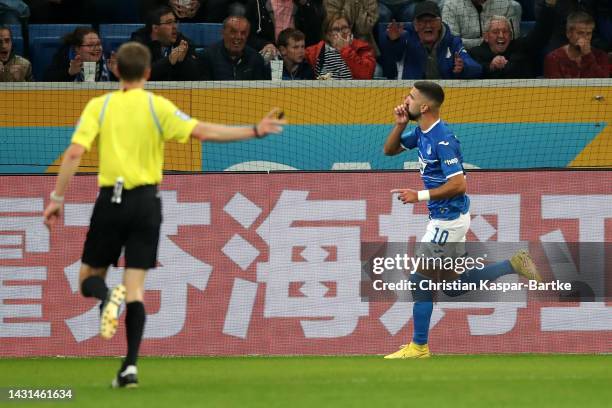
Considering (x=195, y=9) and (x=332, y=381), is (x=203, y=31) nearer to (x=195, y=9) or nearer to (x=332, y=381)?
(x=195, y=9)

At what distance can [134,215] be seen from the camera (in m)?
7.81

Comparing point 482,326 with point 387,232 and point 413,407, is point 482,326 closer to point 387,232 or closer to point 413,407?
point 387,232

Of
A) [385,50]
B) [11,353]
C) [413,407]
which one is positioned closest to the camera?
[413,407]

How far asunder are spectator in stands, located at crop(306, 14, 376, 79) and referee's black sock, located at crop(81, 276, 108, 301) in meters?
6.60

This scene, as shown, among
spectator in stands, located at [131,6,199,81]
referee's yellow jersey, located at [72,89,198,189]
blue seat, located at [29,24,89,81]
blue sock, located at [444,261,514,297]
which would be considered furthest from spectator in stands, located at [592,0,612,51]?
referee's yellow jersey, located at [72,89,198,189]

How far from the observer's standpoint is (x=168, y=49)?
1420 cm

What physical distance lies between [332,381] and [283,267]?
9.75 ft

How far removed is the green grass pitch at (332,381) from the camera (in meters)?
7.31

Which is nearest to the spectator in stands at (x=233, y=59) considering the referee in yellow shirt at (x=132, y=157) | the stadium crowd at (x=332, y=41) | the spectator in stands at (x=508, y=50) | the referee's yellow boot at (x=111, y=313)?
the stadium crowd at (x=332, y=41)

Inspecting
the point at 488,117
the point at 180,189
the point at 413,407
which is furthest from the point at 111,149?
the point at 488,117

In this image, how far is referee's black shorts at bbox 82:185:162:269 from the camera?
7816 millimetres

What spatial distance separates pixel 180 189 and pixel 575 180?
3557mm

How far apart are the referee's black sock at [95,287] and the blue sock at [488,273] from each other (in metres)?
4.21

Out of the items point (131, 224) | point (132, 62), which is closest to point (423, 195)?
point (131, 224)
